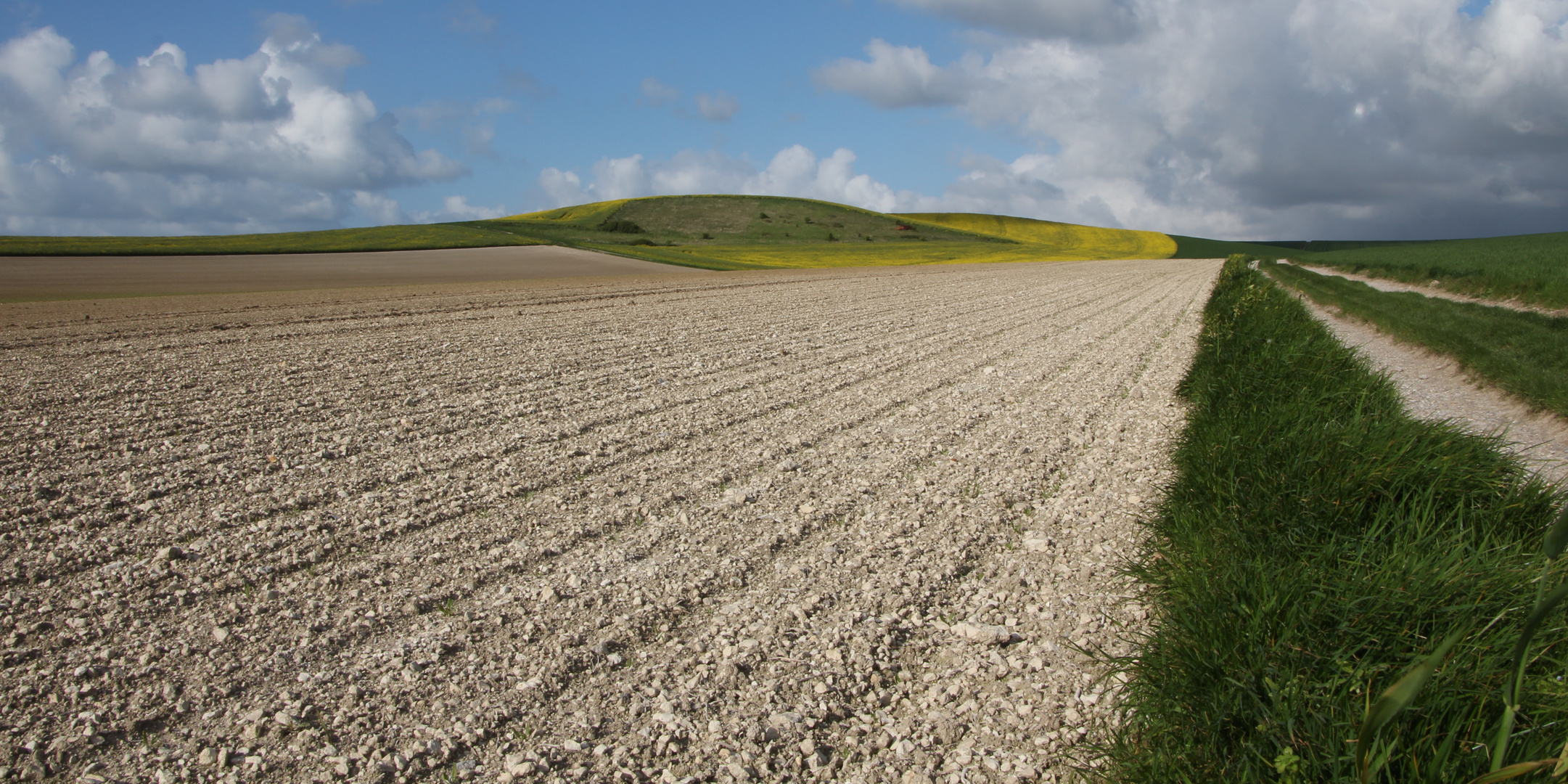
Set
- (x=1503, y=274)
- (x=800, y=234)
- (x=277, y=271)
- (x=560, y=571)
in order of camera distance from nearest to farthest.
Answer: (x=560, y=571) < (x=1503, y=274) < (x=277, y=271) < (x=800, y=234)

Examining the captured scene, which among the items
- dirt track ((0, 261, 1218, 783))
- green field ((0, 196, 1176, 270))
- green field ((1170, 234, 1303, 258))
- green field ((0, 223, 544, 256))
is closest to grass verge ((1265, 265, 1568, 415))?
dirt track ((0, 261, 1218, 783))

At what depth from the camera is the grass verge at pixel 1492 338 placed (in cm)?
871

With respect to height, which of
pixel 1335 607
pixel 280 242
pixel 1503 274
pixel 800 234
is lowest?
pixel 1335 607

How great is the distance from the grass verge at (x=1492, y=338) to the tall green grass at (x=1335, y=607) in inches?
216

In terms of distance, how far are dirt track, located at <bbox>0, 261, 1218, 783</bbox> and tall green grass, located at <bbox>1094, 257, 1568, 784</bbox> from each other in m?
0.45

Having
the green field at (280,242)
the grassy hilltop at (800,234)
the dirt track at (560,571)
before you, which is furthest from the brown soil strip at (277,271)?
the dirt track at (560,571)

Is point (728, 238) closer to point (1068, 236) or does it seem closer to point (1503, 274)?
point (1068, 236)

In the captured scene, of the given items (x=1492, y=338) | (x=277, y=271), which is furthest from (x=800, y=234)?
(x=1492, y=338)

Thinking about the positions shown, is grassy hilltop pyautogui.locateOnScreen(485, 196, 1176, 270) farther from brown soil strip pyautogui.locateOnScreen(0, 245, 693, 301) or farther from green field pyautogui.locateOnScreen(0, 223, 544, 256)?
brown soil strip pyautogui.locateOnScreen(0, 245, 693, 301)

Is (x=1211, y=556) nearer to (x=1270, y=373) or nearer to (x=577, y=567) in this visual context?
(x=577, y=567)

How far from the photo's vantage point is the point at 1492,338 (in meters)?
12.0

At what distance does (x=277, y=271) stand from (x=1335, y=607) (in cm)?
4265

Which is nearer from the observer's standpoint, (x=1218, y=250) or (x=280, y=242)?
(x=280, y=242)

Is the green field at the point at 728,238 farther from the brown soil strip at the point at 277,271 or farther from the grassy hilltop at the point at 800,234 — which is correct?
the brown soil strip at the point at 277,271
